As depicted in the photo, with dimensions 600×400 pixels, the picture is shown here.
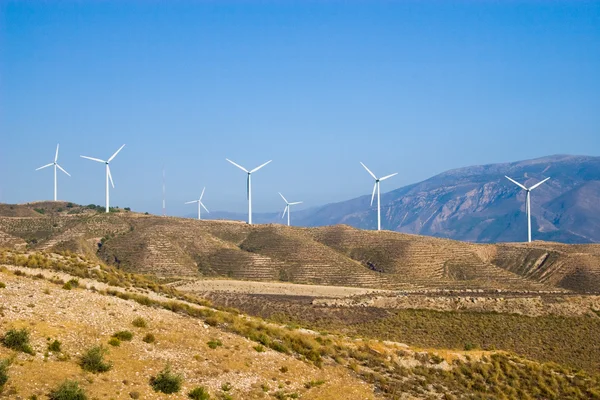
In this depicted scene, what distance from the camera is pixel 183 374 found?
25656 mm

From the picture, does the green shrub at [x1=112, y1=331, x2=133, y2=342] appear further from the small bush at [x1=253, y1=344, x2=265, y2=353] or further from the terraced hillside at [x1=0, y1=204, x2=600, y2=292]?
the terraced hillside at [x1=0, y1=204, x2=600, y2=292]

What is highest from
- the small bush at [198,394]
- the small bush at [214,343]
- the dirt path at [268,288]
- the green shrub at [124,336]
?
the green shrub at [124,336]

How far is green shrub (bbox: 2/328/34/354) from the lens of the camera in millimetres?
23984

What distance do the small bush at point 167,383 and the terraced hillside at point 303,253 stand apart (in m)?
73.2

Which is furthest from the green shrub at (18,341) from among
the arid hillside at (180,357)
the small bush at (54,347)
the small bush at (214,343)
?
the small bush at (214,343)

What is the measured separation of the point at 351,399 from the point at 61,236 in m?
100

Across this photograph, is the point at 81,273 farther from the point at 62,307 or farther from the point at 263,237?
the point at 263,237

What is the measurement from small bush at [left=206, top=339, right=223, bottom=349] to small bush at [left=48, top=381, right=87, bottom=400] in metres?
8.10

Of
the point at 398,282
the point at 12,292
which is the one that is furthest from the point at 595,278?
the point at 12,292

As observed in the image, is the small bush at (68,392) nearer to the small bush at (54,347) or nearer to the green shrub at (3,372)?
the green shrub at (3,372)

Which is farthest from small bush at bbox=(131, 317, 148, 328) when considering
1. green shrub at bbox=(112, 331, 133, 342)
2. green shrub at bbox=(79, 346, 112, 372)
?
green shrub at bbox=(79, 346, 112, 372)

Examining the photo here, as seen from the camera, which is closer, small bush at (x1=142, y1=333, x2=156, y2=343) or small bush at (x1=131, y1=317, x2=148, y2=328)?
small bush at (x1=142, y1=333, x2=156, y2=343)

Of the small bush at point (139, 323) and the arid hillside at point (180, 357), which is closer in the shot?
the arid hillside at point (180, 357)

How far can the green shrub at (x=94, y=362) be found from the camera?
78.4ft
